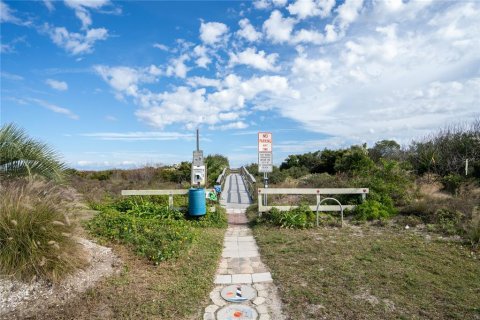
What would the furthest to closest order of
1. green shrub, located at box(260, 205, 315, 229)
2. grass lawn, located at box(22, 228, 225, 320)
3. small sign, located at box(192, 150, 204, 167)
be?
small sign, located at box(192, 150, 204, 167), green shrub, located at box(260, 205, 315, 229), grass lawn, located at box(22, 228, 225, 320)

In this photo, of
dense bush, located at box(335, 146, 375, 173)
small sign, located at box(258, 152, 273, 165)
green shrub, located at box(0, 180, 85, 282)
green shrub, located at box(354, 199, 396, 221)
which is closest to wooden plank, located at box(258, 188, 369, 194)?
green shrub, located at box(354, 199, 396, 221)

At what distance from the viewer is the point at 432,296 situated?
4.09 meters

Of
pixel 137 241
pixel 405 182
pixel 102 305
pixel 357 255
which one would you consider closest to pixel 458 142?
pixel 405 182

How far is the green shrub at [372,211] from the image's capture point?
28.0 ft

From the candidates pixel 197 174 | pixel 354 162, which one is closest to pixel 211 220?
pixel 197 174

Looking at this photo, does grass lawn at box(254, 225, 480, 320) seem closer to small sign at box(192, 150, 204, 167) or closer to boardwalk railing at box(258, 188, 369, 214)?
boardwalk railing at box(258, 188, 369, 214)

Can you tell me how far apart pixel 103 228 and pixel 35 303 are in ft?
8.99

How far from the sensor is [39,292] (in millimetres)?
3979

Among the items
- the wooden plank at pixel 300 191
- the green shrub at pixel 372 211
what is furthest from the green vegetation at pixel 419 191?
the wooden plank at pixel 300 191

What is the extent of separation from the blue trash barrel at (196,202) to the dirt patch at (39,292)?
12.1ft

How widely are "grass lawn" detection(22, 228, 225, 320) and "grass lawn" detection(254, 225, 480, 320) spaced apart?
1.18 m

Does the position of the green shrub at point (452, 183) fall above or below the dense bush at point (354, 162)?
below

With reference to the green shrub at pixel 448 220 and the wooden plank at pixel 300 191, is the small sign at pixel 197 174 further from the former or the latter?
the green shrub at pixel 448 220

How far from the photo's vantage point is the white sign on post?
942cm
